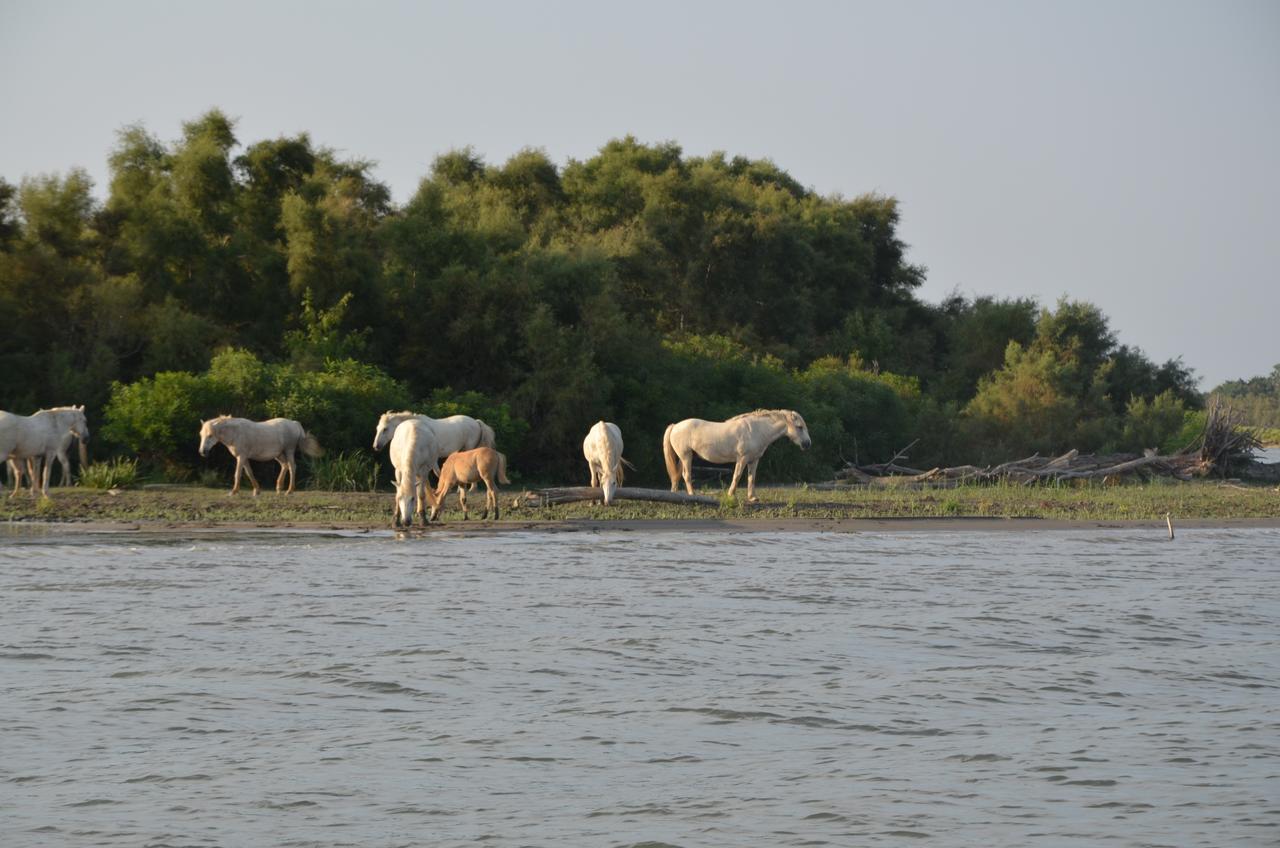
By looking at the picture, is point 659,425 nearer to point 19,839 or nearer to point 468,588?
point 468,588

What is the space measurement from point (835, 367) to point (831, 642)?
2249 centimetres

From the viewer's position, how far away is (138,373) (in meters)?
25.5

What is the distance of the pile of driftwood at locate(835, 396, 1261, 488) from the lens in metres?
27.4

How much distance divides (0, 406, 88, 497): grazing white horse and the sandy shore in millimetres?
→ 1886

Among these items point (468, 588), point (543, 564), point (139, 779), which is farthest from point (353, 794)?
point (543, 564)

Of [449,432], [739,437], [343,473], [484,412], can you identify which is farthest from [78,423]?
[739,437]

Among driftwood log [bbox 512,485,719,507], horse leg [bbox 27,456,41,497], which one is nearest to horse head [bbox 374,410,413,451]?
driftwood log [bbox 512,485,719,507]

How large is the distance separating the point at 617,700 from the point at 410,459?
8.96 m

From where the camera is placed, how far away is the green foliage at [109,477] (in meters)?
22.4

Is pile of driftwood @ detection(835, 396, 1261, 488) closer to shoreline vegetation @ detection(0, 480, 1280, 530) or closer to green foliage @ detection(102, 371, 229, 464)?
shoreline vegetation @ detection(0, 480, 1280, 530)

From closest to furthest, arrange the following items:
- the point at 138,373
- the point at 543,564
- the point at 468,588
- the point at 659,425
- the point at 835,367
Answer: the point at 468,588
the point at 543,564
the point at 138,373
the point at 659,425
the point at 835,367

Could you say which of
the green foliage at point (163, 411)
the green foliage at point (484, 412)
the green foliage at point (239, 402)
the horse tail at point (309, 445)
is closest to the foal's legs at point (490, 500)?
the horse tail at point (309, 445)

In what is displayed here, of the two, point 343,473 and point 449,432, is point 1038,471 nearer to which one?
point 449,432

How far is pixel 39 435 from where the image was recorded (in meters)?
20.8
